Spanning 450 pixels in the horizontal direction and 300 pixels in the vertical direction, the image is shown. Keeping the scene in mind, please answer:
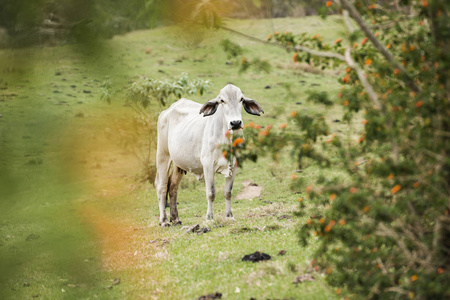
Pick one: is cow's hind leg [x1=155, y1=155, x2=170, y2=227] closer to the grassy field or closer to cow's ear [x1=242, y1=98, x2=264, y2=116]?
the grassy field

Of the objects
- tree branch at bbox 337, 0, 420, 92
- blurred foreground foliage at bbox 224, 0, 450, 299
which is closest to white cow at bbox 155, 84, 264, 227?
blurred foreground foliage at bbox 224, 0, 450, 299

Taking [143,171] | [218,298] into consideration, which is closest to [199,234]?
[218,298]

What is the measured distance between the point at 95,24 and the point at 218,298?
5.37 m

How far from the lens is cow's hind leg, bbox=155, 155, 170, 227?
41.9ft

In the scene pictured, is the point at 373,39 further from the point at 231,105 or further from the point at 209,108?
the point at 209,108

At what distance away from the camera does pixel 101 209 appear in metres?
2.35

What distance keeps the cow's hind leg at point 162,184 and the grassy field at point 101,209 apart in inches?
19.3

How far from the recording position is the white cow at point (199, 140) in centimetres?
1124

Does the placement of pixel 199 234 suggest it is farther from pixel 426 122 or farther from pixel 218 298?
pixel 426 122

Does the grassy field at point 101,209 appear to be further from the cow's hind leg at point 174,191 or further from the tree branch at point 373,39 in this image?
the cow's hind leg at point 174,191

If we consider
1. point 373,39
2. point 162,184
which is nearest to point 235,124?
point 162,184

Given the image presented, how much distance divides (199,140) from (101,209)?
983 centimetres

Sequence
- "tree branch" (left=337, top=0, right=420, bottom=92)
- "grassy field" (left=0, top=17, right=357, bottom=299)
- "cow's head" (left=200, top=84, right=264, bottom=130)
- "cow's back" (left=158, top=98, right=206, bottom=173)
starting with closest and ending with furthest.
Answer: "grassy field" (left=0, top=17, right=357, bottom=299), "tree branch" (left=337, top=0, right=420, bottom=92), "cow's head" (left=200, top=84, right=264, bottom=130), "cow's back" (left=158, top=98, right=206, bottom=173)

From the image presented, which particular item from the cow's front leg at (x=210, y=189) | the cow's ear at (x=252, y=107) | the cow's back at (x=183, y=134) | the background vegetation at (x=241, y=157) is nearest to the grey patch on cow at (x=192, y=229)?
the background vegetation at (x=241, y=157)
